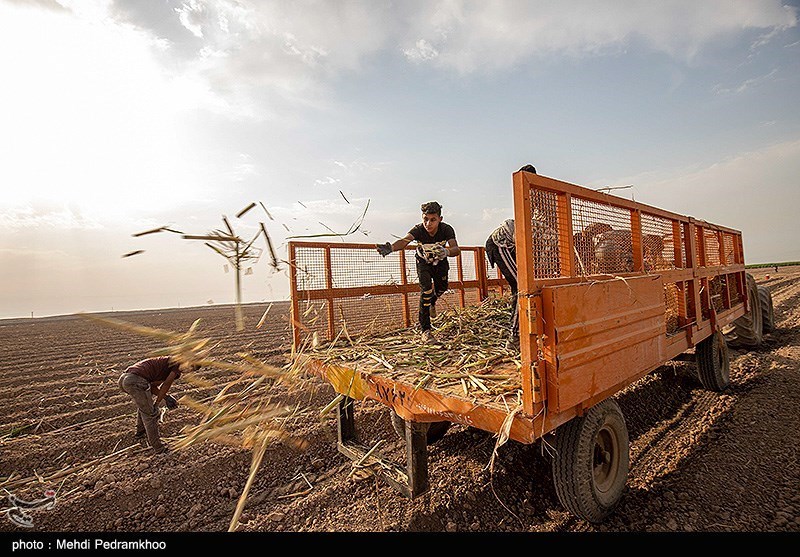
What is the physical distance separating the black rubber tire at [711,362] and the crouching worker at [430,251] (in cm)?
360

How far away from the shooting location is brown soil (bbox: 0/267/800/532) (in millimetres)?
3092

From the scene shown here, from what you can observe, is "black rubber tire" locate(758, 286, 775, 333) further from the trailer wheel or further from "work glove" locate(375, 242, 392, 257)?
"work glove" locate(375, 242, 392, 257)

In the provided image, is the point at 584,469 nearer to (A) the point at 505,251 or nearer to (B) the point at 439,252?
(A) the point at 505,251

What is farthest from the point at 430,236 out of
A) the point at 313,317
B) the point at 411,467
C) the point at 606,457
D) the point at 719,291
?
the point at 719,291

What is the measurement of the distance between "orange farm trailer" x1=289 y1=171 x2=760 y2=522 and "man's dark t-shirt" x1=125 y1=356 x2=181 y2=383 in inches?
108

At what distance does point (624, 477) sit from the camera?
3070 mm

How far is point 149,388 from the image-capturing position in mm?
5406

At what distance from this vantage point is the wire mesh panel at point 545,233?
8.13 ft

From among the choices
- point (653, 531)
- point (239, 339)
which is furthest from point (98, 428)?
point (239, 339)

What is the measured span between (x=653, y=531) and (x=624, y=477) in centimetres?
36

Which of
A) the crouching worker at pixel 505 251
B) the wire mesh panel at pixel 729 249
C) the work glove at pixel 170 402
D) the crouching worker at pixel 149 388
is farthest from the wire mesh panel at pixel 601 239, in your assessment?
the work glove at pixel 170 402

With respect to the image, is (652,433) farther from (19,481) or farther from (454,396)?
(19,481)

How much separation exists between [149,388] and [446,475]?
13.5 feet

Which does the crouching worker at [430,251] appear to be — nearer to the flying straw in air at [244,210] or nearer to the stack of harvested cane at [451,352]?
the stack of harvested cane at [451,352]
